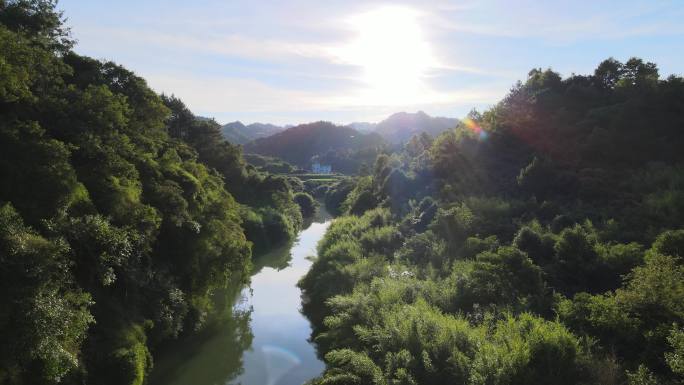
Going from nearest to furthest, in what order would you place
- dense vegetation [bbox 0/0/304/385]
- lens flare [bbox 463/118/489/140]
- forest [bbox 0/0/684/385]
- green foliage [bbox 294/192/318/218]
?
dense vegetation [bbox 0/0/304/385]
forest [bbox 0/0/684/385]
lens flare [bbox 463/118/489/140]
green foliage [bbox 294/192/318/218]

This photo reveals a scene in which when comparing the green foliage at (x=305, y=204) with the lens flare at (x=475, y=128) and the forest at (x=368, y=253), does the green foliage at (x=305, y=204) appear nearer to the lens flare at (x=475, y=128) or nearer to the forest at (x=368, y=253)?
the lens flare at (x=475, y=128)

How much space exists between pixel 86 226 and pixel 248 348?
11.3 meters

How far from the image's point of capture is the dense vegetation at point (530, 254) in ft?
41.9

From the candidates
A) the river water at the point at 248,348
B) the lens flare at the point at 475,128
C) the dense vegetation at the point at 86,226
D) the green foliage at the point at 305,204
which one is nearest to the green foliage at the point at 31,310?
the dense vegetation at the point at 86,226

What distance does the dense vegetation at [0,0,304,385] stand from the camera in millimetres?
10383

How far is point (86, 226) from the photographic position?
12797 mm

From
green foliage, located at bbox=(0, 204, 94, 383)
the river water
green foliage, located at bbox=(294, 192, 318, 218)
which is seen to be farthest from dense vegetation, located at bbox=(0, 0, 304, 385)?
green foliage, located at bbox=(294, 192, 318, 218)

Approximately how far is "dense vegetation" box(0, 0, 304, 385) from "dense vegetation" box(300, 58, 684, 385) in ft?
21.5

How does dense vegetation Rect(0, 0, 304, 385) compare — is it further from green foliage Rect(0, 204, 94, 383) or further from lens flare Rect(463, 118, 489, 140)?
lens flare Rect(463, 118, 489, 140)

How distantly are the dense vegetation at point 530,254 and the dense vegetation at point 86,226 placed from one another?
656 cm

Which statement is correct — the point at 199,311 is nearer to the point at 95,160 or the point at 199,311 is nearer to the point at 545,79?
the point at 95,160

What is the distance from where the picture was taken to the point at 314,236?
58188mm

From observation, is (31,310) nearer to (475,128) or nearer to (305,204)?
(475,128)

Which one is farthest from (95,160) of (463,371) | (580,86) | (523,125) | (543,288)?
(580,86)
